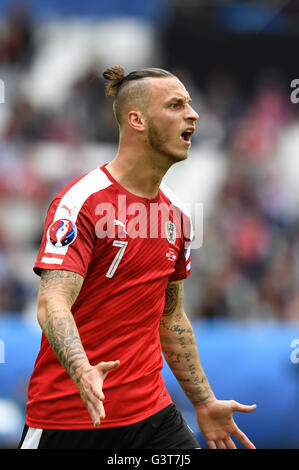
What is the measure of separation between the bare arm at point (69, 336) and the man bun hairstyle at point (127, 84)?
1169mm

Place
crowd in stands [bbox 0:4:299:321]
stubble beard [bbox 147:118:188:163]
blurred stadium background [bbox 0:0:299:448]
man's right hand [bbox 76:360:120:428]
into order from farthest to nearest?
crowd in stands [bbox 0:4:299:321] → blurred stadium background [bbox 0:0:299:448] → stubble beard [bbox 147:118:188:163] → man's right hand [bbox 76:360:120:428]

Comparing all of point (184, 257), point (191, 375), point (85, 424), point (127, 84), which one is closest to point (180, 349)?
point (191, 375)

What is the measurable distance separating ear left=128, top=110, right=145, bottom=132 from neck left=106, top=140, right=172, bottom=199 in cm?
12

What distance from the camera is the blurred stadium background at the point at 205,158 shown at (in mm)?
8109

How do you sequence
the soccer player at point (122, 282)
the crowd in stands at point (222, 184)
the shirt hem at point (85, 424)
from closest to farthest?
1. the soccer player at point (122, 282)
2. the shirt hem at point (85, 424)
3. the crowd in stands at point (222, 184)

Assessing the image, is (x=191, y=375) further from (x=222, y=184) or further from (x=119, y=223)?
(x=222, y=184)

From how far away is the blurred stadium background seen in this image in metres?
8.11

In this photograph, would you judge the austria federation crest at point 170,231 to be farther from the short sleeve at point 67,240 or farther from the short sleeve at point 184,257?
the short sleeve at point 67,240

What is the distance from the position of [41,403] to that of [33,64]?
11.5 meters

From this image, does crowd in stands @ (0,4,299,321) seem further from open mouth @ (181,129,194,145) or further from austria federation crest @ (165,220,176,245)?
open mouth @ (181,129,194,145)

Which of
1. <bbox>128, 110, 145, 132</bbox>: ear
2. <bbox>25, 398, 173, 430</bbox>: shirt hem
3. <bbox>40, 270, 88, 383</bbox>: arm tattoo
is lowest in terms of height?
<bbox>25, 398, 173, 430</bbox>: shirt hem

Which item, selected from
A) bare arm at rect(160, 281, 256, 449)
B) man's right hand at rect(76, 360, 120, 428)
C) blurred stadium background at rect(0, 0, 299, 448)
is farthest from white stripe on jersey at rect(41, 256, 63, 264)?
blurred stadium background at rect(0, 0, 299, 448)

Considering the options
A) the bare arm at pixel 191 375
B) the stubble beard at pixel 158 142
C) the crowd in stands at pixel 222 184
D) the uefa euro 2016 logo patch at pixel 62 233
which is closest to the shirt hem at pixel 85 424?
the bare arm at pixel 191 375
